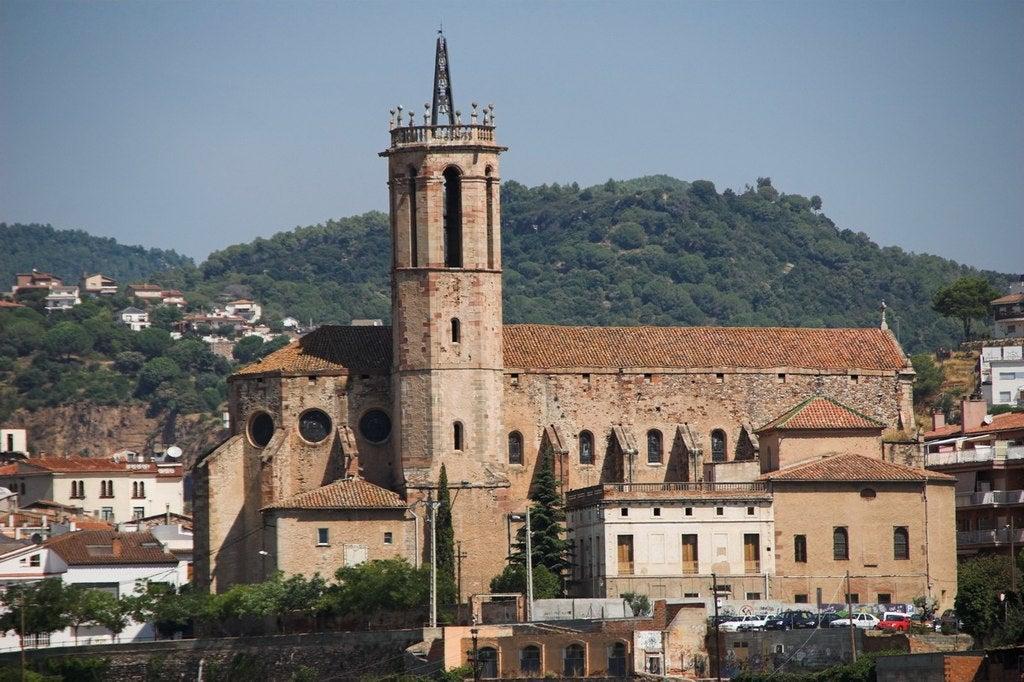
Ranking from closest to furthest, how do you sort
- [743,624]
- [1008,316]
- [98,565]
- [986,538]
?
[743,624]
[986,538]
[98,565]
[1008,316]

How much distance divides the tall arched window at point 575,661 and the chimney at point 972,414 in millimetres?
35335

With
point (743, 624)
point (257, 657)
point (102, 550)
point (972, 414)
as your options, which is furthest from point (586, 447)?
point (972, 414)

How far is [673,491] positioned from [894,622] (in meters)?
13.0

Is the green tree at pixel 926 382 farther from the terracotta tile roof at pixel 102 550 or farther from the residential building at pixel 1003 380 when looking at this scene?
the terracotta tile roof at pixel 102 550

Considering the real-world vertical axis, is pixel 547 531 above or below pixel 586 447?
below

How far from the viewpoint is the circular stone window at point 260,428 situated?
323ft

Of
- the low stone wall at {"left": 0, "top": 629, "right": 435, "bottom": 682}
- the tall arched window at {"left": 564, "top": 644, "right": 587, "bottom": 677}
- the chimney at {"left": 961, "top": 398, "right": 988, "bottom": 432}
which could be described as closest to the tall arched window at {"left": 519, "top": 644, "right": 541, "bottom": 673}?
the tall arched window at {"left": 564, "top": 644, "right": 587, "bottom": 677}

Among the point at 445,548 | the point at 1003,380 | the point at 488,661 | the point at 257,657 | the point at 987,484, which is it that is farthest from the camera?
the point at 1003,380

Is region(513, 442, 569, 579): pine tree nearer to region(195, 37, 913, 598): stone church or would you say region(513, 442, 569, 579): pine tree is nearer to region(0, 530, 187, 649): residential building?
region(195, 37, 913, 598): stone church

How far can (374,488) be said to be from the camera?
312 feet

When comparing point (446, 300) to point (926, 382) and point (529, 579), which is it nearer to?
point (529, 579)

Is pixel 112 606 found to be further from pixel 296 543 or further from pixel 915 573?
pixel 915 573

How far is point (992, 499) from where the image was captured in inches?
3930

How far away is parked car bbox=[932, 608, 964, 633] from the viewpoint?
8175cm
